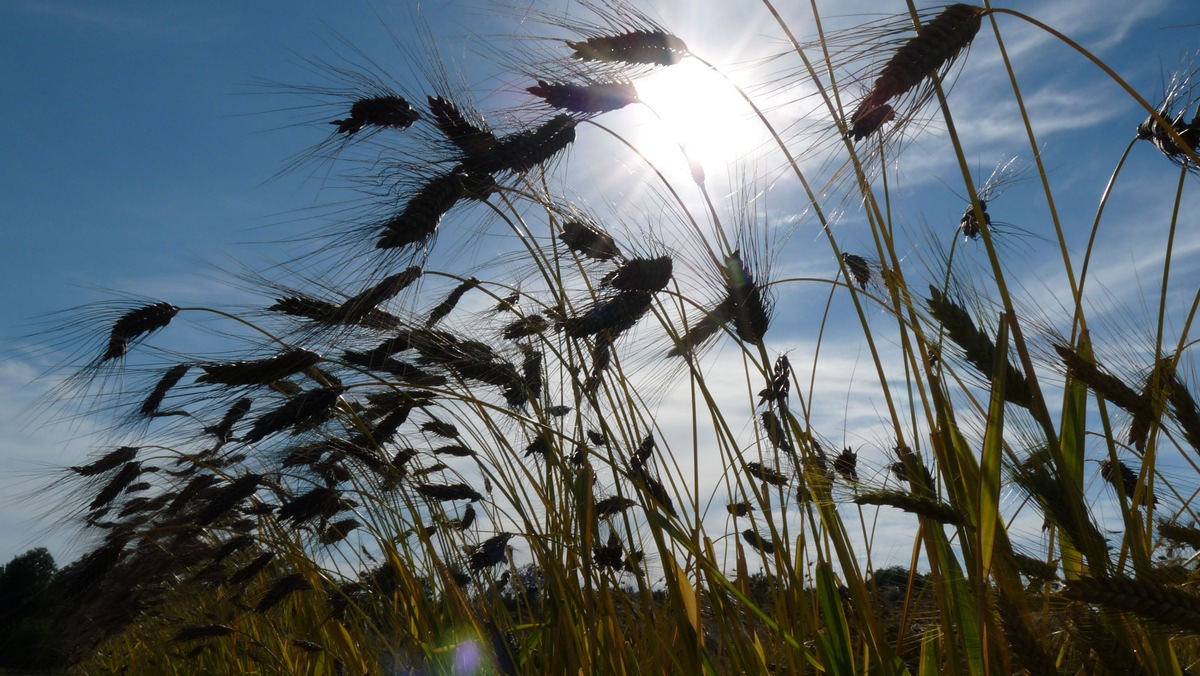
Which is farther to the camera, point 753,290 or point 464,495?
point 464,495

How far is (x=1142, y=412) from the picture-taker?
1301mm

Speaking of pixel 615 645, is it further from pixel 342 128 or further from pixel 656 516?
pixel 342 128

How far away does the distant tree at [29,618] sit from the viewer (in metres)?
6.95

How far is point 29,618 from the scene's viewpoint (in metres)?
9.83

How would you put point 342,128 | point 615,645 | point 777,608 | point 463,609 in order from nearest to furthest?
1. point 777,608
2. point 615,645
3. point 342,128
4. point 463,609

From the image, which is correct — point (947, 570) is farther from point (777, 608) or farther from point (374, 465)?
point (374, 465)

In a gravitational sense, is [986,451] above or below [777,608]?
above

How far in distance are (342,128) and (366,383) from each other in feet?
2.56

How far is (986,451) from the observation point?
1269 mm

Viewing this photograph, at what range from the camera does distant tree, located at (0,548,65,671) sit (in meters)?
6.95

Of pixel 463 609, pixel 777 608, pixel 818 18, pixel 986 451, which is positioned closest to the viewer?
pixel 986 451

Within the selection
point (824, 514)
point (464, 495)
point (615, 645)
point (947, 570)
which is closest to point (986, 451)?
point (947, 570)

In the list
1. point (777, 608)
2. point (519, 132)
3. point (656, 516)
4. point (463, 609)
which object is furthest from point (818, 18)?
point (463, 609)

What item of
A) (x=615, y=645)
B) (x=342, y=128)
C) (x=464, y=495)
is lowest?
(x=615, y=645)
